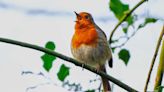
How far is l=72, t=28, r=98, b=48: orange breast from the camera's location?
3.22 m

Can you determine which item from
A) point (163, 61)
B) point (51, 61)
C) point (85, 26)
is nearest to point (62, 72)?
point (51, 61)

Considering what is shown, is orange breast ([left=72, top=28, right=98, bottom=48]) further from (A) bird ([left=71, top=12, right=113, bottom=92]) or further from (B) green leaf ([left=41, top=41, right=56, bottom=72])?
(B) green leaf ([left=41, top=41, right=56, bottom=72])

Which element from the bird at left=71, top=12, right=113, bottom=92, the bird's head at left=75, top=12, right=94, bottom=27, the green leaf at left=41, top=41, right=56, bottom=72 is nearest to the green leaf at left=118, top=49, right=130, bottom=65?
the green leaf at left=41, top=41, right=56, bottom=72

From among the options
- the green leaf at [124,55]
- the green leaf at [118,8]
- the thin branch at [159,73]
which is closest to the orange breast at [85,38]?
the green leaf at [118,8]

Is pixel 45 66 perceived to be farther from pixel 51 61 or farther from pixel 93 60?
pixel 93 60

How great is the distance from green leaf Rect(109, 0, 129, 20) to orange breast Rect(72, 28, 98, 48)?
1604 mm

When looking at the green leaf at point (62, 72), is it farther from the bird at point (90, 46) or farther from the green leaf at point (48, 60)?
the bird at point (90, 46)

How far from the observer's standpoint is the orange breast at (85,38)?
322cm

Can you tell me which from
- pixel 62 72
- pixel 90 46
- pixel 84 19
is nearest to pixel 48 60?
pixel 62 72

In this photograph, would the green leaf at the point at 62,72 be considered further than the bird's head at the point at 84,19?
No

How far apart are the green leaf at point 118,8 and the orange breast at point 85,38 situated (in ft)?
5.26

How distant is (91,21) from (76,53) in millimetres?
429

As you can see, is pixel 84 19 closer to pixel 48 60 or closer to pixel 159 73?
pixel 48 60

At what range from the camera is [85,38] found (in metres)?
3.24
